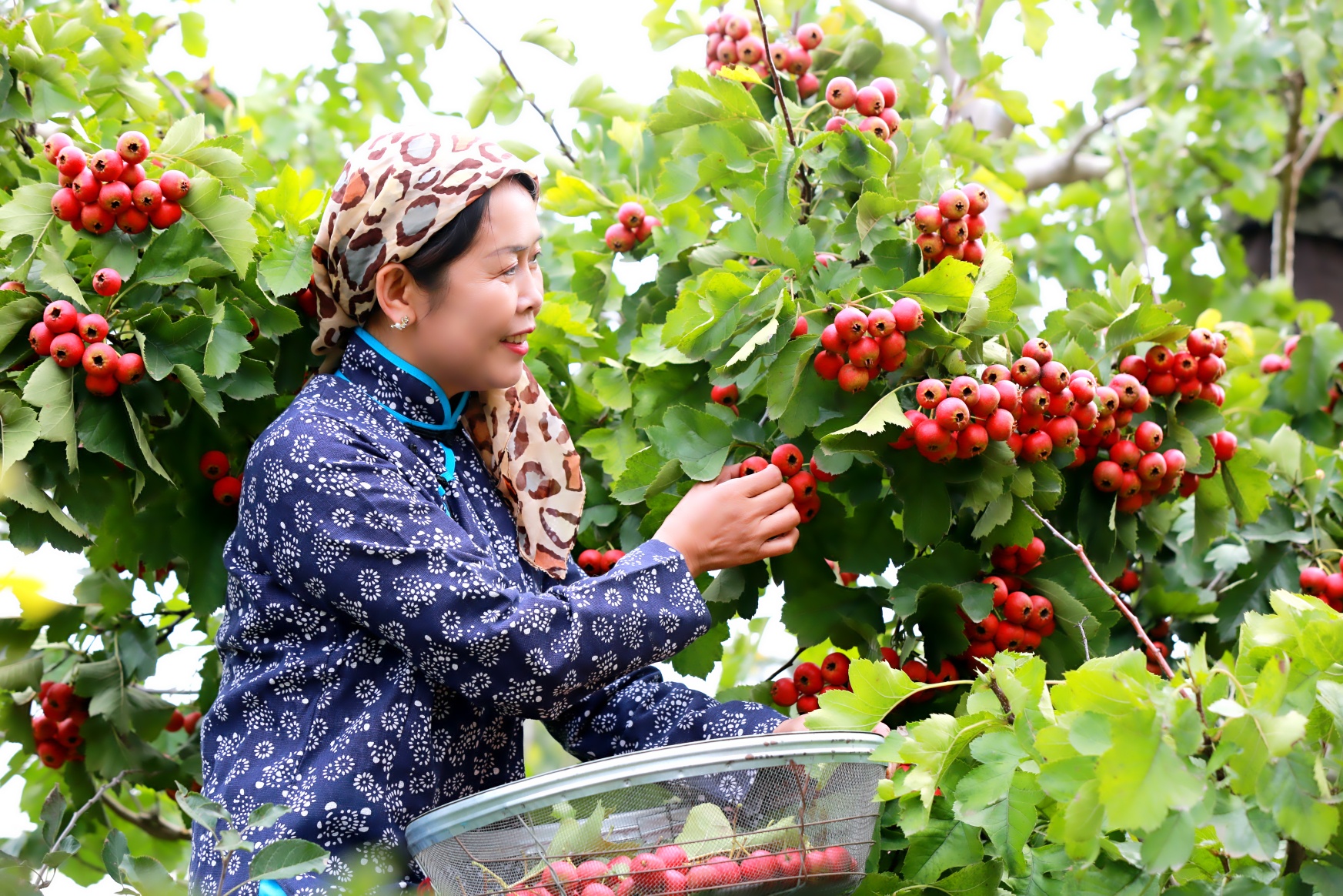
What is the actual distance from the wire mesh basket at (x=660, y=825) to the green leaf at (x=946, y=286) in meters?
0.70

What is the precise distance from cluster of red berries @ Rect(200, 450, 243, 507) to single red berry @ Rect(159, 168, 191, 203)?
43 cm

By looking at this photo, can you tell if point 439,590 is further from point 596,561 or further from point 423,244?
point 596,561

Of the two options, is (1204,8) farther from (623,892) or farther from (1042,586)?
(623,892)

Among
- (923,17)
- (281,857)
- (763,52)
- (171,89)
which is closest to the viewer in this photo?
(281,857)

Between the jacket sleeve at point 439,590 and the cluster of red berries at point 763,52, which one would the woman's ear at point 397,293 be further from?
the cluster of red berries at point 763,52

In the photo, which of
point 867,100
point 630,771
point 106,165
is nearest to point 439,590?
point 630,771

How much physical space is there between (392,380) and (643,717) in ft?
2.19

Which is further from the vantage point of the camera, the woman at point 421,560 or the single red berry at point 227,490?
the single red berry at point 227,490

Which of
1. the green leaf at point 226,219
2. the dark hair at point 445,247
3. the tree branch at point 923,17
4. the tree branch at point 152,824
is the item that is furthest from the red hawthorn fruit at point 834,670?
the tree branch at point 923,17

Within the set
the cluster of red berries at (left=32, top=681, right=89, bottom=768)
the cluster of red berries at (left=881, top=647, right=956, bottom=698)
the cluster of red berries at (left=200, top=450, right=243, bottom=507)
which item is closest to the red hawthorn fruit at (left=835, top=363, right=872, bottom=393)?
the cluster of red berries at (left=881, top=647, right=956, bottom=698)

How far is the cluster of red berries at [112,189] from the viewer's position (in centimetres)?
210

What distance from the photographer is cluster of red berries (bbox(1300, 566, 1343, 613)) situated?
2.46 metres

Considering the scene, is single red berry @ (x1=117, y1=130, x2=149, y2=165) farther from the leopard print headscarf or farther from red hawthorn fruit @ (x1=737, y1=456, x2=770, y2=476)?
red hawthorn fruit @ (x1=737, y1=456, x2=770, y2=476)

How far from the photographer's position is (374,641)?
1.81 m
